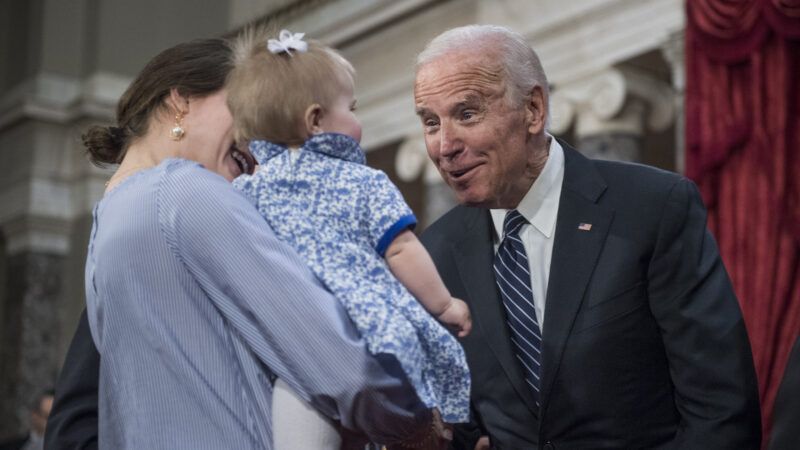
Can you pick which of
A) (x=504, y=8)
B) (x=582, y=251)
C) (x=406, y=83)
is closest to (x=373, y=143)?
(x=406, y=83)

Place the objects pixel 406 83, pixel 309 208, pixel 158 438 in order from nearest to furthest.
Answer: pixel 158 438 → pixel 309 208 → pixel 406 83

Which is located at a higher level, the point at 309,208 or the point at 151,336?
the point at 309,208

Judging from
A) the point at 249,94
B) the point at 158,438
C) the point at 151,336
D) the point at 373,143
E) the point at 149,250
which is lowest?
the point at 373,143

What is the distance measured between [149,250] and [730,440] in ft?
4.02

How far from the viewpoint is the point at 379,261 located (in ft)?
6.08

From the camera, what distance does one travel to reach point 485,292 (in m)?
2.52

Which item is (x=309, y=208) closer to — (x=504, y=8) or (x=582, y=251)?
(x=582, y=251)

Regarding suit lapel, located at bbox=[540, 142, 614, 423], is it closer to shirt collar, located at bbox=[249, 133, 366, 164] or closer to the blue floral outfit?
the blue floral outfit

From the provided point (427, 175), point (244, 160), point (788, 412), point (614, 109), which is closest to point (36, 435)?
point (427, 175)

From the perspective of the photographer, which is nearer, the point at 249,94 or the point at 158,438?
the point at 158,438

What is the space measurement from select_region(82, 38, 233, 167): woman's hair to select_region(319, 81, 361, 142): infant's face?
249 millimetres

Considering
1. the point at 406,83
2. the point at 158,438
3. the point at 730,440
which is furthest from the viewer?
the point at 406,83

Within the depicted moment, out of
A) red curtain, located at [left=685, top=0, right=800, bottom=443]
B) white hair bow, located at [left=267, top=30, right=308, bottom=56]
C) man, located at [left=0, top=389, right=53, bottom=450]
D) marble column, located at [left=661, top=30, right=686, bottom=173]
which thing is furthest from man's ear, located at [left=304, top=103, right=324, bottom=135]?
man, located at [left=0, top=389, right=53, bottom=450]

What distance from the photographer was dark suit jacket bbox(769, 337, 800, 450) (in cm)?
179
